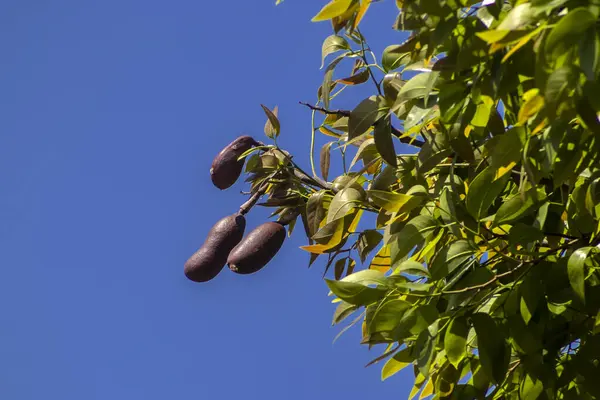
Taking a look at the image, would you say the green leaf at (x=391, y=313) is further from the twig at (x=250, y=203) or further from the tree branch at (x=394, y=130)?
the twig at (x=250, y=203)

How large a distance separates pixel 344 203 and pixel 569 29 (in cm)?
57

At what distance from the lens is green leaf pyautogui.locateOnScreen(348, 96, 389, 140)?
1.15m

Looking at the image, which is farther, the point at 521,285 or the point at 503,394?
the point at 503,394

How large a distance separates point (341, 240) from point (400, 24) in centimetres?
45

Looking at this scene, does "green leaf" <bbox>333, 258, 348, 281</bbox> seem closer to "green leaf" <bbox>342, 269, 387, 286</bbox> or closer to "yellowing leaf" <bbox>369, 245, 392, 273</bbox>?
"yellowing leaf" <bbox>369, 245, 392, 273</bbox>

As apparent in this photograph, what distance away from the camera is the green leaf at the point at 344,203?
1.24 metres

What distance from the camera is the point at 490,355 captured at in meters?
1.00

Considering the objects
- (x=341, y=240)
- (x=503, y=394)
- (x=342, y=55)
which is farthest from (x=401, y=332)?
(x=342, y=55)

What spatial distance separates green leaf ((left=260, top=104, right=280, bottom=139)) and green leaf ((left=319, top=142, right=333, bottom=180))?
8 cm

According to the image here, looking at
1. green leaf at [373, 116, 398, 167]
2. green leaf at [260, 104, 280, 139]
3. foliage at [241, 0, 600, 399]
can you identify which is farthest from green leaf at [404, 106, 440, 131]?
green leaf at [260, 104, 280, 139]

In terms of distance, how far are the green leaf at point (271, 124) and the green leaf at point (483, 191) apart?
52cm

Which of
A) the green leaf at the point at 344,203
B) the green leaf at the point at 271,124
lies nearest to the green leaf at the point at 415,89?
the green leaf at the point at 344,203

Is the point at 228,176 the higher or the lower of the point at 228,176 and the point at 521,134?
the higher

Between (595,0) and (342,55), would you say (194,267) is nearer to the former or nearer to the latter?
(342,55)
